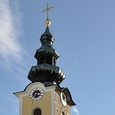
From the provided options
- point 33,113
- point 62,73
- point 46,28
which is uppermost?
point 46,28

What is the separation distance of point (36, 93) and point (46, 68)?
2.15 m

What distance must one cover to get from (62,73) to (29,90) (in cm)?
300

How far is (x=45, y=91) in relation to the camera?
34906mm

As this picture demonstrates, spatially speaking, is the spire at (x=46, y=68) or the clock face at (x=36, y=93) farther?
the spire at (x=46, y=68)

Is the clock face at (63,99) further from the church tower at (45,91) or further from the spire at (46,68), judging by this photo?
the spire at (46,68)

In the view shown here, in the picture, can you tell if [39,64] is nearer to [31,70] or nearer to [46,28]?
[31,70]

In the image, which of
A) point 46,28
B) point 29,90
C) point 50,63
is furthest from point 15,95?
point 46,28

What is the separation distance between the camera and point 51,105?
112 ft

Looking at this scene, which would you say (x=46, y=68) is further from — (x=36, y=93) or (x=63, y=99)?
(x=63, y=99)

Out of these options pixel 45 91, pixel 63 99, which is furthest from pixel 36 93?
pixel 63 99

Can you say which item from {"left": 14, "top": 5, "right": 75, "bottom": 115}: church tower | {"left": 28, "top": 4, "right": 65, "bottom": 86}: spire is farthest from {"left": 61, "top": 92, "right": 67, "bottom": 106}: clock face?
{"left": 28, "top": 4, "right": 65, "bottom": 86}: spire

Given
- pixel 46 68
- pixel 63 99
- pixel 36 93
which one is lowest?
pixel 63 99

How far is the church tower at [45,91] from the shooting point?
3441 centimetres

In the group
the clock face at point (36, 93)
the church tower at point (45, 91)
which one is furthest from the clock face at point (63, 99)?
the clock face at point (36, 93)
